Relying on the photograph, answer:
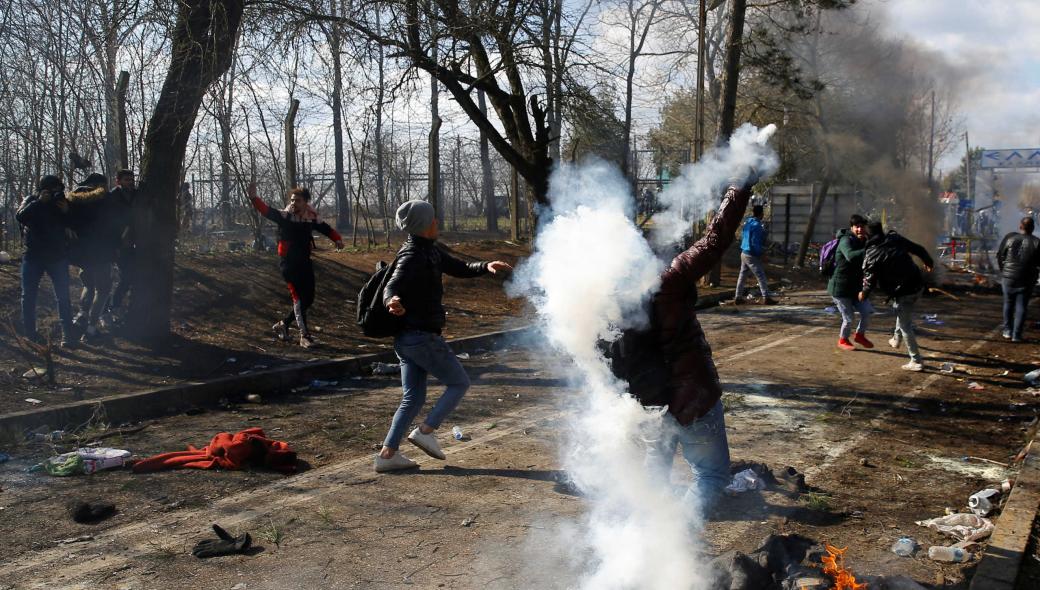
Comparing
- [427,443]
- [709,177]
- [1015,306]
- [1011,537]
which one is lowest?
[1011,537]

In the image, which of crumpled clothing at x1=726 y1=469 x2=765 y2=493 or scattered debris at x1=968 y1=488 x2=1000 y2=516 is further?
crumpled clothing at x1=726 y1=469 x2=765 y2=493

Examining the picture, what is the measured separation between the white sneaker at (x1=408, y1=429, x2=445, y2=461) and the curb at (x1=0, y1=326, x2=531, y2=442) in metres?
3.49

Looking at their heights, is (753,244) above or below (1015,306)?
above

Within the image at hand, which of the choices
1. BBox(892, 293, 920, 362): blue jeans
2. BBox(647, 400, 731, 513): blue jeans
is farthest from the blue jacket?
BBox(647, 400, 731, 513): blue jeans

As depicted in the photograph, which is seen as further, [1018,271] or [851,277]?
[1018,271]

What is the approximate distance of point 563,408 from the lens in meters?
8.10

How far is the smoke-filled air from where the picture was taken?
3.91 m

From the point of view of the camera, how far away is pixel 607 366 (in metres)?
4.17

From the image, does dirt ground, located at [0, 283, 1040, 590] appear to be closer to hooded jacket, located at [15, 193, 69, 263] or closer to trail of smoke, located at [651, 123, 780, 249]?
trail of smoke, located at [651, 123, 780, 249]

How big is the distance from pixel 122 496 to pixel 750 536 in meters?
4.13

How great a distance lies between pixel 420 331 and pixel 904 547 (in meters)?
3.35

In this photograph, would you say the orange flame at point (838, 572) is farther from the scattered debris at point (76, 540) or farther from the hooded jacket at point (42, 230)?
the hooded jacket at point (42, 230)

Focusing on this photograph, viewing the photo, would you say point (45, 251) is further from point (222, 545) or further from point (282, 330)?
point (222, 545)

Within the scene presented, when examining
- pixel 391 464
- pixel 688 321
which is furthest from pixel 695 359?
pixel 391 464
